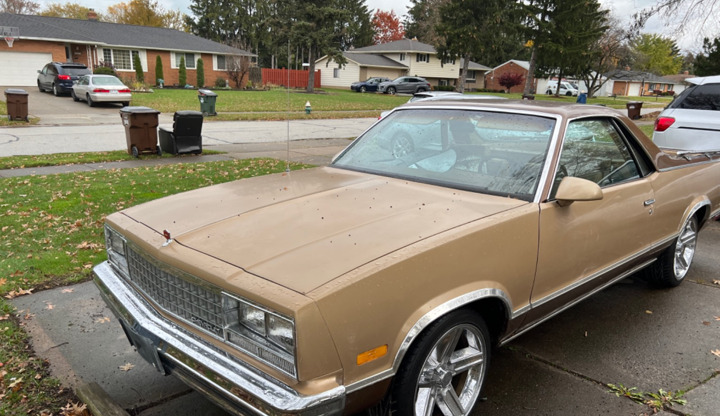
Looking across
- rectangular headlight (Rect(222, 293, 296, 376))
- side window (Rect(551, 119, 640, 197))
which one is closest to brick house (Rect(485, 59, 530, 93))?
side window (Rect(551, 119, 640, 197))

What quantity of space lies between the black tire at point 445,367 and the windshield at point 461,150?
34.0 inches

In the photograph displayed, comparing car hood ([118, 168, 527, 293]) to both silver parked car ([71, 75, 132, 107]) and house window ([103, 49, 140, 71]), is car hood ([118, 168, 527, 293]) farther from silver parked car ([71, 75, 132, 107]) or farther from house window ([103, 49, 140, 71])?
house window ([103, 49, 140, 71])

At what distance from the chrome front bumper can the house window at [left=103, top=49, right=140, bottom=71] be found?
39334 mm

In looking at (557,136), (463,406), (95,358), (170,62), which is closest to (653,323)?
(557,136)

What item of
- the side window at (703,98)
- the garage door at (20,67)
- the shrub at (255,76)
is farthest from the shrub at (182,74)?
the side window at (703,98)

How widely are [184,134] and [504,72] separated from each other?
5792 centimetres

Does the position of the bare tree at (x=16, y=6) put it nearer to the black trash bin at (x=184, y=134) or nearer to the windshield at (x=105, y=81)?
the windshield at (x=105, y=81)

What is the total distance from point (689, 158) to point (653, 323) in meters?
1.54

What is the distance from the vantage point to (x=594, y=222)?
3186 mm

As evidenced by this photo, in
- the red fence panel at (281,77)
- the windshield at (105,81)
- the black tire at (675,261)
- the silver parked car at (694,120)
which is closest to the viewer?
the black tire at (675,261)

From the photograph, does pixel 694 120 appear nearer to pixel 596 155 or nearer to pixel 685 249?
pixel 685 249

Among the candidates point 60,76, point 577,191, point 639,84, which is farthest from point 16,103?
point 639,84

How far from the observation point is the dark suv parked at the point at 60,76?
25984 millimetres

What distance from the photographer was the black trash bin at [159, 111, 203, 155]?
10805 millimetres
